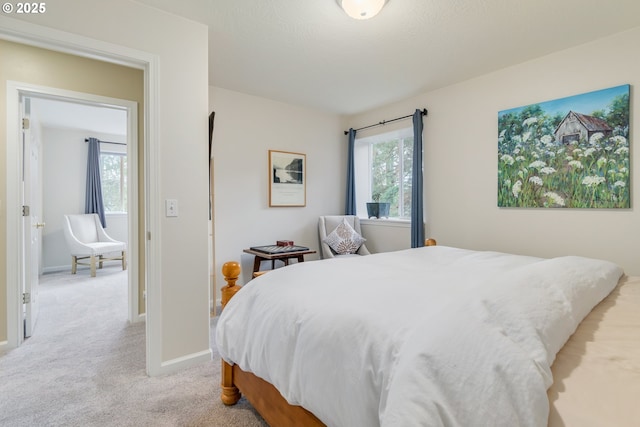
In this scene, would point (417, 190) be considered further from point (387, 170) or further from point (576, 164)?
point (576, 164)

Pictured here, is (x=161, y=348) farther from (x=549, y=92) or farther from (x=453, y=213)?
(x=549, y=92)

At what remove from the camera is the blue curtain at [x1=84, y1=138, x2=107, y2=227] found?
5.58 m

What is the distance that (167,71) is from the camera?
2035mm

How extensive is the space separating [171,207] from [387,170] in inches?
116

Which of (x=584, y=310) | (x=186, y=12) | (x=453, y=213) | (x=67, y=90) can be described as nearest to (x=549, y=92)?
(x=453, y=213)

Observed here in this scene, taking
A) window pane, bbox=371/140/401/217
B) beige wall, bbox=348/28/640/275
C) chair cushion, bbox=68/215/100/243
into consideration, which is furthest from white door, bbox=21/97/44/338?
window pane, bbox=371/140/401/217

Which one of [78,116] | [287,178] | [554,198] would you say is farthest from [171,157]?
[78,116]

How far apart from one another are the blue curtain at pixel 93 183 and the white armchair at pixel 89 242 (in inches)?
7.5

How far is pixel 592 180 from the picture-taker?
2.40 meters

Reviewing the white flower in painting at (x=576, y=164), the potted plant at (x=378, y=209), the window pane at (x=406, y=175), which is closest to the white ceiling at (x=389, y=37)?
the white flower in painting at (x=576, y=164)

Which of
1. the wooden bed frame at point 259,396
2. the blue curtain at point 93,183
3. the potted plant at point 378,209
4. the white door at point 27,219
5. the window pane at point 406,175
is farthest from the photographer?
the blue curtain at point 93,183

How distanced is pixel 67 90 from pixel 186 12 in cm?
136

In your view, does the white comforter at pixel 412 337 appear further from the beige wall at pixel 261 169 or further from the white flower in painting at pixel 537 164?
the beige wall at pixel 261 169

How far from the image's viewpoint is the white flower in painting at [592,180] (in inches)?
93.3
